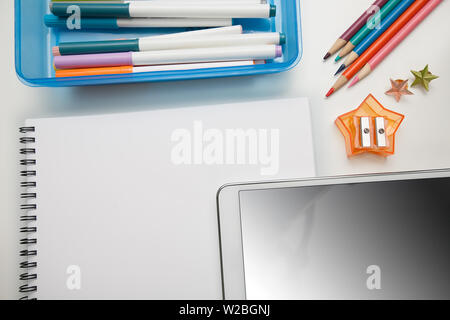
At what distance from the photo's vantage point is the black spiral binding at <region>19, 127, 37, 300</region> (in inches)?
13.9

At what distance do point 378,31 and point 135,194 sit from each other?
1.14 feet

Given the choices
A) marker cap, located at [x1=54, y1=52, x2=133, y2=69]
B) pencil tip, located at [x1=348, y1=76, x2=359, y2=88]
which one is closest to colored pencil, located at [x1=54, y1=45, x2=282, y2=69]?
marker cap, located at [x1=54, y1=52, x2=133, y2=69]

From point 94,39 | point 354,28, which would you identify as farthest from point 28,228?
point 354,28

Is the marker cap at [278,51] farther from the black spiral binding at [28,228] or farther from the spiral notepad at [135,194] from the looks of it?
the black spiral binding at [28,228]

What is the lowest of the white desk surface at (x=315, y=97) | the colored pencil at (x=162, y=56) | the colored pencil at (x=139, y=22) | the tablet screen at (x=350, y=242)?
the tablet screen at (x=350, y=242)

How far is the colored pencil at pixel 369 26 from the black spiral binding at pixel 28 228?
1.29ft

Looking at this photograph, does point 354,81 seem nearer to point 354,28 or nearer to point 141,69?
point 354,28

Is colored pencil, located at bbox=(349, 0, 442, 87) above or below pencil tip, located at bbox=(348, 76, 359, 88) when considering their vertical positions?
above

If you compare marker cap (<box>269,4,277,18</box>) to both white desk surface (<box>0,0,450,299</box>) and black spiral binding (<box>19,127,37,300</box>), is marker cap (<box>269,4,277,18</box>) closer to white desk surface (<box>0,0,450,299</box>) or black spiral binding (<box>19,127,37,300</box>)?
white desk surface (<box>0,0,450,299</box>)

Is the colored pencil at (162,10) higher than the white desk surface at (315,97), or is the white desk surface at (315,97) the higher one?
the colored pencil at (162,10)

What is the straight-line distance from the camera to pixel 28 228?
0.36 m

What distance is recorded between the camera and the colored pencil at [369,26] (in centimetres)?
37

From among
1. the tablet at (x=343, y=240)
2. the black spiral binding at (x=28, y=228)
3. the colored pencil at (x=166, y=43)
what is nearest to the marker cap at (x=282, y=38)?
the colored pencil at (x=166, y=43)
